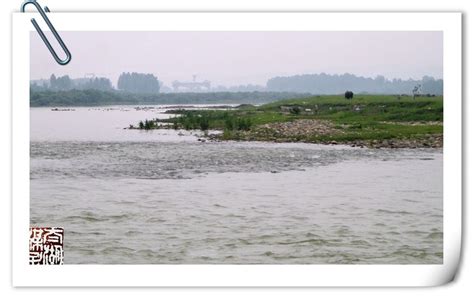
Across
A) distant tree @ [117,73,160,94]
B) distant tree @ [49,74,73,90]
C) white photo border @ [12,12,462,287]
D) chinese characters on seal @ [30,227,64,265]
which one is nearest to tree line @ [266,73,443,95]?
white photo border @ [12,12,462,287]

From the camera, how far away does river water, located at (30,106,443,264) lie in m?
6.65

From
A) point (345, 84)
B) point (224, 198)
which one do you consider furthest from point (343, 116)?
point (224, 198)

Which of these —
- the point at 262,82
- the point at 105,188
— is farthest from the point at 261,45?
the point at 105,188

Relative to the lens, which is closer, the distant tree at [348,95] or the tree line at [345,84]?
the tree line at [345,84]

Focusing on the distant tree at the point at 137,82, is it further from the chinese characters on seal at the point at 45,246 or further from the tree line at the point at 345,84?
the chinese characters on seal at the point at 45,246

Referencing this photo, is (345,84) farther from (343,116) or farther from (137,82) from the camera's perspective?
(137,82)

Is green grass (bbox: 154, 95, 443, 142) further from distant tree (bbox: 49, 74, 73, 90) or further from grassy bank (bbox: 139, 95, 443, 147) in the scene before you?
distant tree (bbox: 49, 74, 73, 90)

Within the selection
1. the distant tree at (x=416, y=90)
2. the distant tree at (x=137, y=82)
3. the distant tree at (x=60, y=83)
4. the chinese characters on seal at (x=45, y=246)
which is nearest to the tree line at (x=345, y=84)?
the distant tree at (x=416, y=90)

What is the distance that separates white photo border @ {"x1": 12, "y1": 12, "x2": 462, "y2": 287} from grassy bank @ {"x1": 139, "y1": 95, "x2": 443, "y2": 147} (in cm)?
35

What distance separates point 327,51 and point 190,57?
0.83 m
